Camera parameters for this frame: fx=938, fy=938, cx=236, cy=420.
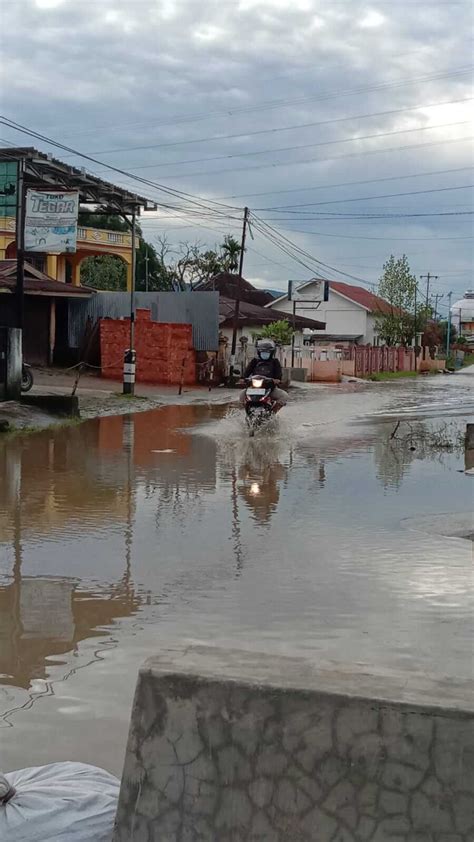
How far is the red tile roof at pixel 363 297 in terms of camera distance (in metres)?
70.9

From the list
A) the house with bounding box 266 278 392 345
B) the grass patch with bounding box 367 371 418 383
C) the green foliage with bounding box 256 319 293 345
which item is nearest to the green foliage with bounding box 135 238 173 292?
the house with bounding box 266 278 392 345

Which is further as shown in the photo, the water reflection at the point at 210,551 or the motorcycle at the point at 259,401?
the motorcycle at the point at 259,401

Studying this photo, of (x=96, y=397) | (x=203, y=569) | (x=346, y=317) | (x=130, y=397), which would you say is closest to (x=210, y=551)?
(x=203, y=569)

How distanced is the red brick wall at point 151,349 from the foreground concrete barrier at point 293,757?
26.9m

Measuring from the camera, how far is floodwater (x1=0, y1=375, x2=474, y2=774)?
4.34 m

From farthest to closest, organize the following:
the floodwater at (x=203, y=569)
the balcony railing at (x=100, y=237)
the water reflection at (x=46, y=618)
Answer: the balcony railing at (x=100, y=237) < the water reflection at (x=46, y=618) < the floodwater at (x=203, y=569)

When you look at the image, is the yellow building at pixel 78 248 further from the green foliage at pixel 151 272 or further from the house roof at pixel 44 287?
the green foliage at pixel 151 272

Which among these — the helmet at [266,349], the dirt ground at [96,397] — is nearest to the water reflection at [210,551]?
the helmet at [266,349]

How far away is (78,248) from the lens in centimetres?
4062

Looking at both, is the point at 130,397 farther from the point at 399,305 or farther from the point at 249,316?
the point at 399,305

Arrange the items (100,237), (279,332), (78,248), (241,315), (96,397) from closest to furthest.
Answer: (96,397), (78,248), (279,332), (100,237), (241,315)

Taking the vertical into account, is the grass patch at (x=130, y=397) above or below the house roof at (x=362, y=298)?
below

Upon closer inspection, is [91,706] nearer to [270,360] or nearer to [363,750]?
[363,750]

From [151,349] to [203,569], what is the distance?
23888 mm
